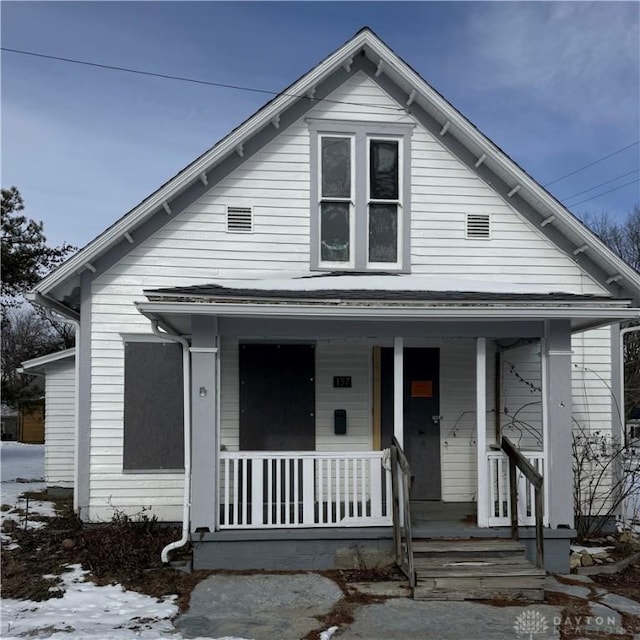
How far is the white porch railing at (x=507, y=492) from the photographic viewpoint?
668 cm

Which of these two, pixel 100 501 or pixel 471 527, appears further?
pixel 100 501

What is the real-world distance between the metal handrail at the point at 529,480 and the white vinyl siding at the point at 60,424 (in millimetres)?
7360

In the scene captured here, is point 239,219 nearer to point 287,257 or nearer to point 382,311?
point 287,257

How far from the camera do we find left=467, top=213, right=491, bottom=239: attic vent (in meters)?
8.47

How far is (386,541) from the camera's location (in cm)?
651

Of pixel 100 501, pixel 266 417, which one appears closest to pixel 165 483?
pixel 100 501

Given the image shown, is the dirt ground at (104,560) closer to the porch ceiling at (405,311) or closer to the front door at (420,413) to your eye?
the front door at (420,413)

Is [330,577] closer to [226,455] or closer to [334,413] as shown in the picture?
[226,455]

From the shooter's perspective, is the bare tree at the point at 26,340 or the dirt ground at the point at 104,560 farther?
the bare tree at the point at 26,340

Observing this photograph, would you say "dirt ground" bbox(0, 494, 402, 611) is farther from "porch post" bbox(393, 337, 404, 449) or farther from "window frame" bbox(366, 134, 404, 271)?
"window frame" bbox(366, 134, 404, 271)

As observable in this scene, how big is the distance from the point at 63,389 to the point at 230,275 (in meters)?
4.71

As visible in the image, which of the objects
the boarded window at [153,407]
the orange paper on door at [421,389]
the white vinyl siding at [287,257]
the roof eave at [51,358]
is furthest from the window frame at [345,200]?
the roof eave at [51,358]

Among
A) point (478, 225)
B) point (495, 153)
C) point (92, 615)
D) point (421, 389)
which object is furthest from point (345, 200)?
point (92, 615)

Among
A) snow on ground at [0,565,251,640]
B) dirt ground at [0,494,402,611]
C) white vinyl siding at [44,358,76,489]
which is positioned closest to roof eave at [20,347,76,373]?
white vinyl siding at [44,358,76,489]
